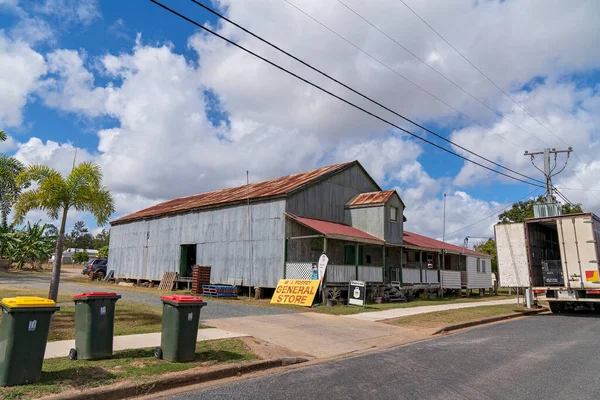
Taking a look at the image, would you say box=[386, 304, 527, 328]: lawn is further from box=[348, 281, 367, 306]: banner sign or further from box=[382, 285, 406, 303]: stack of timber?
box=[382, 285, 406, 303]: stack of timber

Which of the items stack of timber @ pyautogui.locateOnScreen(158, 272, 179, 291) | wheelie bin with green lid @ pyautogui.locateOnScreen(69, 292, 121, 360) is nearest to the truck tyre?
wheelie bin with green lid @ pyautogui.locateOnScreen(69, 292, 121, 360)

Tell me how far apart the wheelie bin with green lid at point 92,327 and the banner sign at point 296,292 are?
1131 centimetres

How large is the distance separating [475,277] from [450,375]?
28.3 m

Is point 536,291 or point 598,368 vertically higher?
point 536,291

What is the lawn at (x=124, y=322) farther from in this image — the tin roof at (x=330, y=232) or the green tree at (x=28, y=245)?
the green tree at (x=28, y=245)

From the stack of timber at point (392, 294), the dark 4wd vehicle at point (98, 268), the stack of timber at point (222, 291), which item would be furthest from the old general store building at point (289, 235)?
the dark 4wd vehicle at point (98, 268)

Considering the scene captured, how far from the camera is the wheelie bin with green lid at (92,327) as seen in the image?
684 cm

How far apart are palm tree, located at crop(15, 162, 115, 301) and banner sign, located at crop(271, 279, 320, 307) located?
913 centimetres

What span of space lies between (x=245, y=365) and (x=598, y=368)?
6148 mm

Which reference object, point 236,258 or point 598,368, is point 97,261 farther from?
point 598,368

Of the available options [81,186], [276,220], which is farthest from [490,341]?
[276,220]

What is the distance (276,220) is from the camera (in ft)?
70.0

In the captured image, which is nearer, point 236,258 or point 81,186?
point 81,186

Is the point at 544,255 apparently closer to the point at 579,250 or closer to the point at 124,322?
the point at 579,250
